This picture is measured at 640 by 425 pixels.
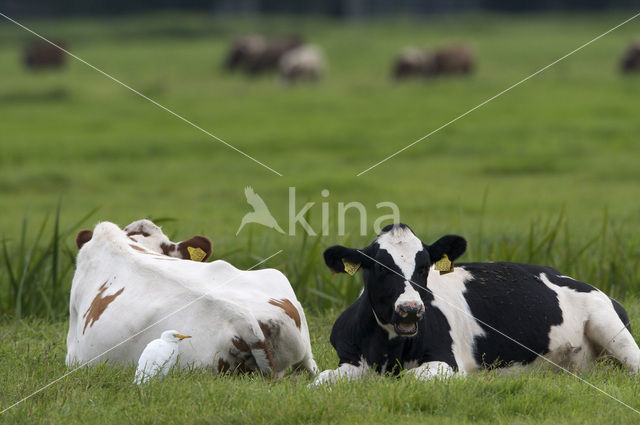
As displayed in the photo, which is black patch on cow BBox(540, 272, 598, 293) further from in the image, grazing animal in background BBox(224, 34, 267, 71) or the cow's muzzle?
grazing animal in background BBox(224, 34, 267, 71)

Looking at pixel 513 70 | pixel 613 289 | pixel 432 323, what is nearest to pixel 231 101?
pixel 513 70

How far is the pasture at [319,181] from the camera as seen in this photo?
493cm

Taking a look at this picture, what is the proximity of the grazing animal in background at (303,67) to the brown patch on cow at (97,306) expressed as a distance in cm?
3054

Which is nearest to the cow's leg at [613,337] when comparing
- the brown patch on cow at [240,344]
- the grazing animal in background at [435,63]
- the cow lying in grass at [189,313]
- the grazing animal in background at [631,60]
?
the cow lying in grass at [189,313]

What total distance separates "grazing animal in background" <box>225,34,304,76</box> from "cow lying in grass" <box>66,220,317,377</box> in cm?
3490

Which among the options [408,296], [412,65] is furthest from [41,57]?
[408,296]

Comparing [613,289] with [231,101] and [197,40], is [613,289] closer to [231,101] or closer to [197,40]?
[231,101]

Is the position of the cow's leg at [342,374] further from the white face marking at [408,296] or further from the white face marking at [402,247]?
the white face marking at [402,247]

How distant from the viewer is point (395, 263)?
5.59 meters

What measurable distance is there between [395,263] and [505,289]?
0.97 m

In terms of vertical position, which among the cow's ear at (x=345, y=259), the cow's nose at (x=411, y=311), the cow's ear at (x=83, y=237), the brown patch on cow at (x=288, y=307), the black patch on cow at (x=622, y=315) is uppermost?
the cow's ear at (x=345, y=259)

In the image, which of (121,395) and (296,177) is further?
(296,177)

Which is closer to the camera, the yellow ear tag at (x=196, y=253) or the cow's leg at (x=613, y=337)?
the cow's leg at (x=613, y=337)

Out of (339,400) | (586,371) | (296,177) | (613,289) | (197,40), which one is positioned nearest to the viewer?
(339,400)
